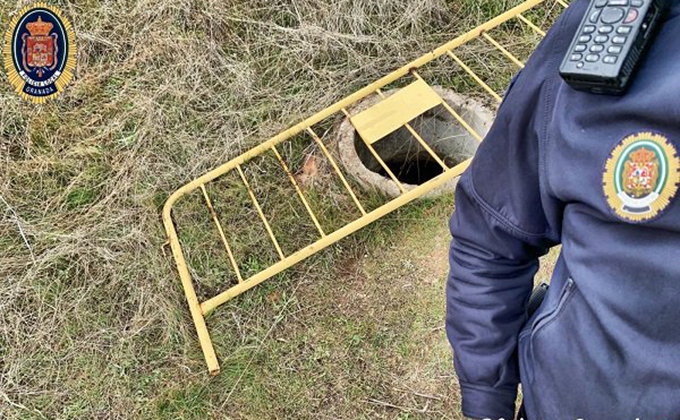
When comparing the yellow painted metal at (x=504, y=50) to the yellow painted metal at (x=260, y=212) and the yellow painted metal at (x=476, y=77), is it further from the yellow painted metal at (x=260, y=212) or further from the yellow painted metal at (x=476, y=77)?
the yellow painted metal at (x=260, y=212)

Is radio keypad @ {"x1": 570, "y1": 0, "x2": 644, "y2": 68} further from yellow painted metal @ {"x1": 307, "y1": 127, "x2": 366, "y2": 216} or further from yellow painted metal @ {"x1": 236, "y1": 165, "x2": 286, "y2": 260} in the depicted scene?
yellow painted metal @ {"x1": 236, "y1": 165, "x2": 286, "y2": 260}

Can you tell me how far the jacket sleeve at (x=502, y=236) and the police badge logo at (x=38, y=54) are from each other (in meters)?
2.84

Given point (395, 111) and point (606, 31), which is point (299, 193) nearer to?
point (395, 111)

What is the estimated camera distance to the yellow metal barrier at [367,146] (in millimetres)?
2434

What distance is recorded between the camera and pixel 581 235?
805 millimetres

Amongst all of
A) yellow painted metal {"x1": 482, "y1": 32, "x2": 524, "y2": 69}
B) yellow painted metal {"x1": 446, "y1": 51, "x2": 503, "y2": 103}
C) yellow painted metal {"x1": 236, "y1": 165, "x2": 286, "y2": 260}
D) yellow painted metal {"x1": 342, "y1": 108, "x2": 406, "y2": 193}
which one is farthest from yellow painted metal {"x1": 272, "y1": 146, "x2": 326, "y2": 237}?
yellow painted metal {"x1": 482, "y1": 32, "x2": 524, "y2": 69}

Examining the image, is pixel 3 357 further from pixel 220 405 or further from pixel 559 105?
pixel 559 105

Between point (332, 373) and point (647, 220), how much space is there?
68.4 inches

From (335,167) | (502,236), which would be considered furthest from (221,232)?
(502,236)

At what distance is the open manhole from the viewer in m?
2.63

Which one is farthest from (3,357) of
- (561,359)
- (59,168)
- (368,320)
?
(561,359)

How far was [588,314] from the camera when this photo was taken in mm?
825

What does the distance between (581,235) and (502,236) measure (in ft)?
0.60

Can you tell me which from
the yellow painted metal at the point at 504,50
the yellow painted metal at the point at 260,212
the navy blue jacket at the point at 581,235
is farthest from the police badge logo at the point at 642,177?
the yellow painted metal at the point at 504,50
